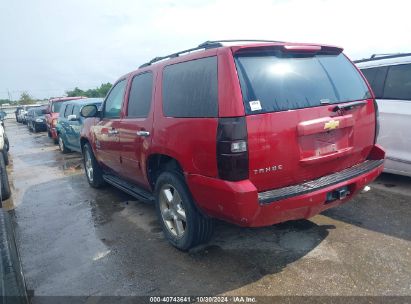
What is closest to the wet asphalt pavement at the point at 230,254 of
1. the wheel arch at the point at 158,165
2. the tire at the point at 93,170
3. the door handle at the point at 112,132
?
the wheel arch at the point at 158,165

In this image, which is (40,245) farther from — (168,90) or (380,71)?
(380,71)

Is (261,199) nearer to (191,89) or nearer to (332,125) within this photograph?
(332,125)

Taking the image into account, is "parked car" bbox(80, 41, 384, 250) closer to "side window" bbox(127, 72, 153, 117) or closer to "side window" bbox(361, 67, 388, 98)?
"side window" bbox(127, 72, 153, 117)

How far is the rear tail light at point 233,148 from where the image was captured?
8.79 feet

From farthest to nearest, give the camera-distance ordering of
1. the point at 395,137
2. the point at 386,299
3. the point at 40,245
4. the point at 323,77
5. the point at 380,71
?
the point at 380,71 < the point at 395,137 < the point at 40,245 < the point at 323,77 < the point at 386,299

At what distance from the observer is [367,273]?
9.95 feet

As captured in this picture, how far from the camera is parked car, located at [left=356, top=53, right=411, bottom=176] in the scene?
495 centimetres

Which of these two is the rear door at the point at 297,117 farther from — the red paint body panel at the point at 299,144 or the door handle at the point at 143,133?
the door handle at the point at 143,133

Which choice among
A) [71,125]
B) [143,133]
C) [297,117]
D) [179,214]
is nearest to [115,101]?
[143,133]

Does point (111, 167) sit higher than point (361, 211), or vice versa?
point (111, 167)

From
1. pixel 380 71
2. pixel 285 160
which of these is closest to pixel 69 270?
pixel 285 160

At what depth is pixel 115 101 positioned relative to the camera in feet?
16.6

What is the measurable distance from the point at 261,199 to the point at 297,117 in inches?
29.5

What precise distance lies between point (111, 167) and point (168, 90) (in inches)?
87.0
